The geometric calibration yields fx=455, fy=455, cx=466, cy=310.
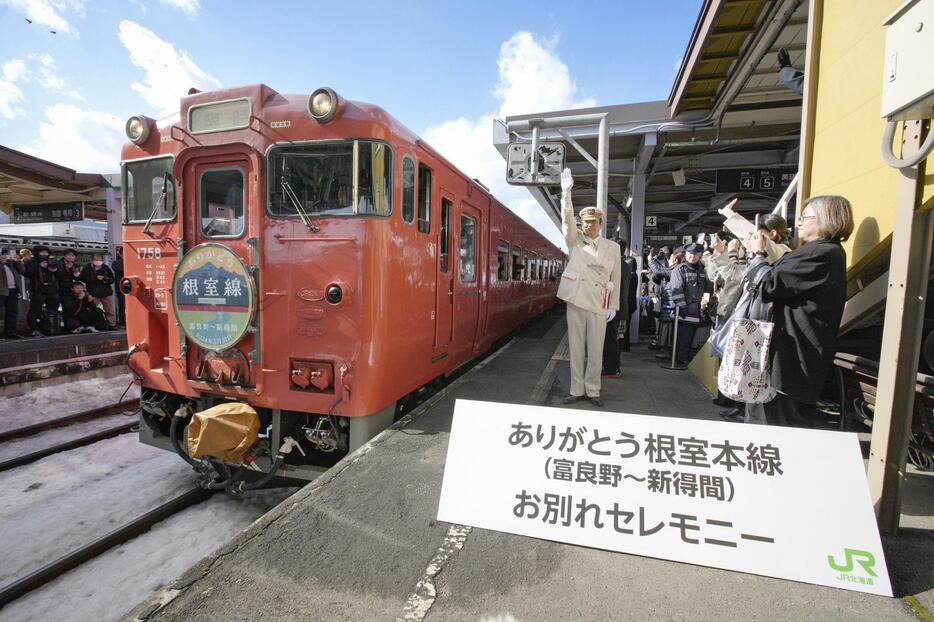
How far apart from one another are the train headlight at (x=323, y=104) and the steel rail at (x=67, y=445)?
464 centimetres

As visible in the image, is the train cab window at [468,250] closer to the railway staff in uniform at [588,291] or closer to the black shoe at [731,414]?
the railway staff in uniform at [588,291]

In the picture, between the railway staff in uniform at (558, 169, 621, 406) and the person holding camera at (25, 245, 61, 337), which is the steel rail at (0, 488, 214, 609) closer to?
the railway staff in uniform at (558, 169, 621, 406)

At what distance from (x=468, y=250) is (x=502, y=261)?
205 cm

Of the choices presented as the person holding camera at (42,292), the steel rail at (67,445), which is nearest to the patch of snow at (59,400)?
the steel rail at (67,445)

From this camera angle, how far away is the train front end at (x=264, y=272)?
329 cm

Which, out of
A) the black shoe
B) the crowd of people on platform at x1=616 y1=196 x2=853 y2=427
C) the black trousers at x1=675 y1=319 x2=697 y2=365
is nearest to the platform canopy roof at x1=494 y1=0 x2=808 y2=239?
the black trousers at x1=675 y1=319 x2=697 y2=365

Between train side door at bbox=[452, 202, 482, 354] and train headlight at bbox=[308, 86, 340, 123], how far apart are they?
2007mm

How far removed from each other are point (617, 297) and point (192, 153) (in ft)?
13.2

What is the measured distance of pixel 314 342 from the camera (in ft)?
11.0

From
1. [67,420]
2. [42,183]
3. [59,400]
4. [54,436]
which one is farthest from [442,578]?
[42,183]

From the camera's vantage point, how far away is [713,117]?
7.11m

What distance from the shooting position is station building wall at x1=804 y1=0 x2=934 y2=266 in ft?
8.81

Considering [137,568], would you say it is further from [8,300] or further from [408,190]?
[8,300]

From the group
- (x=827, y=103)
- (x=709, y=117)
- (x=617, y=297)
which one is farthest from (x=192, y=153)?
(x=709, y=117)
